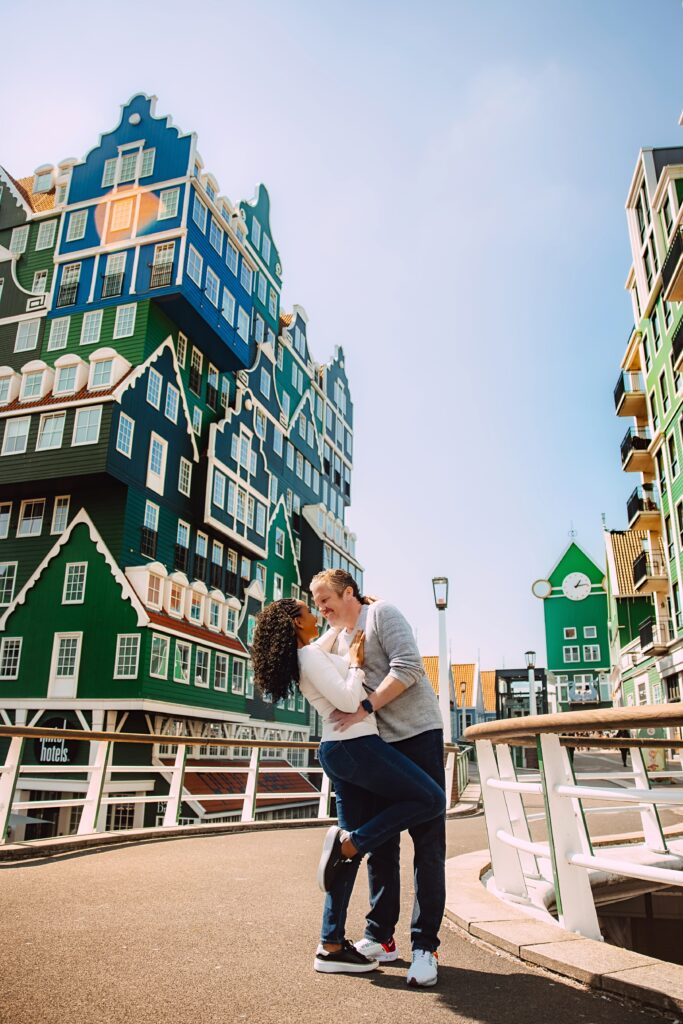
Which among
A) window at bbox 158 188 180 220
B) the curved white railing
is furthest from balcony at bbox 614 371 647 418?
the curved white railing

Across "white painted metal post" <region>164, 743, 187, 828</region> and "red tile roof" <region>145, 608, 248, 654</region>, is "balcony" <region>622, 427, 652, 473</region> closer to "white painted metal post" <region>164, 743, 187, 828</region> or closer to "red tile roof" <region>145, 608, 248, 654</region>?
"red tile roof" <region>145, 608, 248, 654</region>

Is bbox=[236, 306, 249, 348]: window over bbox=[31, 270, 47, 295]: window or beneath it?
beneath

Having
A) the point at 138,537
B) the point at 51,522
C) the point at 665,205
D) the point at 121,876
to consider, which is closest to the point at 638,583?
the point at 665,205

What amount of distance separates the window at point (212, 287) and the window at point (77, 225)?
574 centimetres

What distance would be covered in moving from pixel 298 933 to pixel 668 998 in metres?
2.08

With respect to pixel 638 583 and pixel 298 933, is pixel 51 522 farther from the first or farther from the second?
pixel 298 933

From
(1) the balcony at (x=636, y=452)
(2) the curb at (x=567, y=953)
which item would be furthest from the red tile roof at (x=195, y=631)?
(2) the curb at (x=567, y=953)

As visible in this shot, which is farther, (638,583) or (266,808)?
(638,583)

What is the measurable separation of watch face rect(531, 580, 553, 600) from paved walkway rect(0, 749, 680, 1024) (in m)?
60.5

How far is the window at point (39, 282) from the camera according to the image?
3472 centimetres

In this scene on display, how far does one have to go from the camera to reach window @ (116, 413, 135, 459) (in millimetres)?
28172

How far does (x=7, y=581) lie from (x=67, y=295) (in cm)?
1229

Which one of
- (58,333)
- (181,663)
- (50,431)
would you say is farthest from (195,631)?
(58,333)

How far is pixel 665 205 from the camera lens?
1276 inches
